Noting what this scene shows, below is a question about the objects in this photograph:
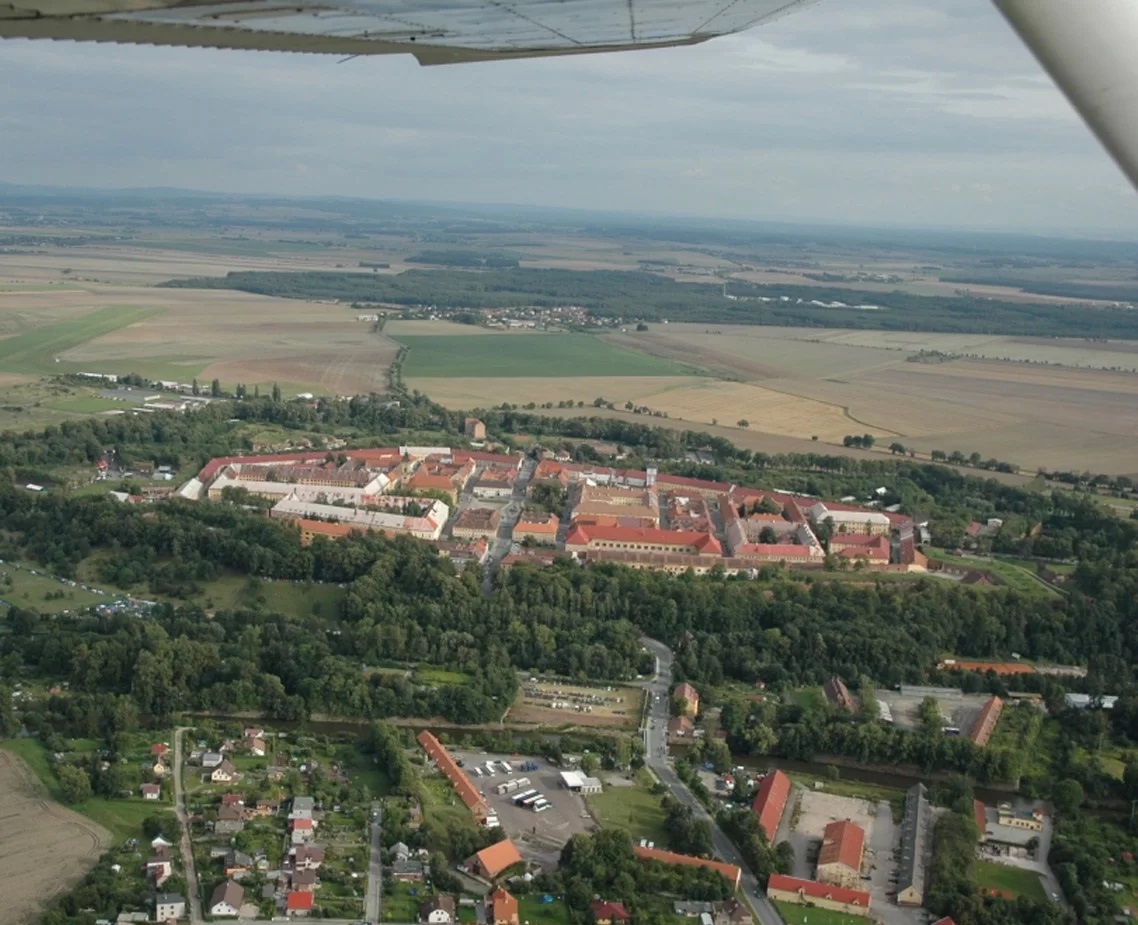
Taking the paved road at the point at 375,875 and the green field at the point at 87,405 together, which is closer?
the paved road at the point at 375,875

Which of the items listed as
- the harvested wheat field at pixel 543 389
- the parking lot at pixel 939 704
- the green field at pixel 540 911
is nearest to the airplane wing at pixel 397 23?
the green field at pixel 540 911

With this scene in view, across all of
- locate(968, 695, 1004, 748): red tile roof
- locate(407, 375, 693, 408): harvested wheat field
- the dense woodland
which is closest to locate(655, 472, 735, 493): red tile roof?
the dense woodland

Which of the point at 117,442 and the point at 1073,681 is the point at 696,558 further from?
the point at 117,442

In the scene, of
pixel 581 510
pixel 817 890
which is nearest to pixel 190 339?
pixel 581 510

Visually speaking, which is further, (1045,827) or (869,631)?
(869,631)

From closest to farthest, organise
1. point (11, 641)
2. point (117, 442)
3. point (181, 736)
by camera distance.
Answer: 1. point (181, 736)
2. point (11, 641)
3. point (117, 442)

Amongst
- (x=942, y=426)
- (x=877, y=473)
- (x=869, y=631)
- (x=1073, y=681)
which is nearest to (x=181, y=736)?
(x=869, y=631)

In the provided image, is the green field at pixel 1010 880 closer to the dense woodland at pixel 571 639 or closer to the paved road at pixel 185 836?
the dense woodland at pixel 571 639
